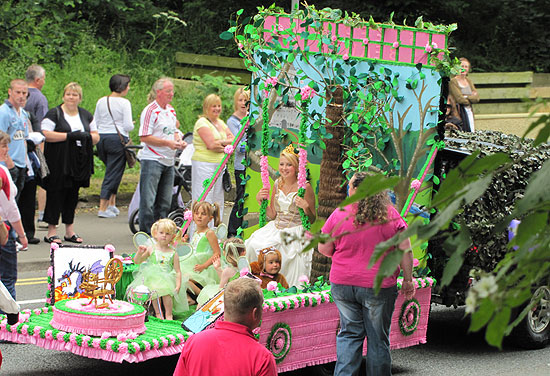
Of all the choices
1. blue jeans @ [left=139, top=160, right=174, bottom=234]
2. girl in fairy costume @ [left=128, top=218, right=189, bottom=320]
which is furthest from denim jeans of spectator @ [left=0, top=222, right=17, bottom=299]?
blue jeans @ [left=139, top=160, right=174, bottom=234]

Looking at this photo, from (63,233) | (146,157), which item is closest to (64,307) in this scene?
(146,157)

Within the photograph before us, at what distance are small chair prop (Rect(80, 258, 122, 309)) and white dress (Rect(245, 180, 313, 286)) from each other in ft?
5.35

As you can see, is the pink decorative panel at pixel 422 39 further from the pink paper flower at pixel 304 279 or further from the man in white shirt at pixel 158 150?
the man in white shirt at pixel 158 150

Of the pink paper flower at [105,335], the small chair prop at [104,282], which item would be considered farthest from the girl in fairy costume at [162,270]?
the pink paper flower at [105,335]

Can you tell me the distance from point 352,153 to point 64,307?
2.67 meters

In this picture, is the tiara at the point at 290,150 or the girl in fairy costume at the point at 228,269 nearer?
the girl in fairy costume at the point at 228,269

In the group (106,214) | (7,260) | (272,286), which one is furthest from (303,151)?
(106,214)

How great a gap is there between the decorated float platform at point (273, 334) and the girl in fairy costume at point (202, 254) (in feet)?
2.30

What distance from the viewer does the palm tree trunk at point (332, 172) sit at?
8172 millimetres

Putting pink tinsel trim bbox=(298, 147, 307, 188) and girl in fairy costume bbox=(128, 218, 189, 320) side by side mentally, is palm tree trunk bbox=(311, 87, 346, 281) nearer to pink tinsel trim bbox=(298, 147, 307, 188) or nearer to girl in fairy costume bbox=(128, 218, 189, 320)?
pink tinsel trim bbox=(298, 147, 307, 188)

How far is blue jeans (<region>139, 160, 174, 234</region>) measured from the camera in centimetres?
1185

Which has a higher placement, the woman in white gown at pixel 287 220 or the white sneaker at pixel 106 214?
the woman in white gown at pixel 287 220

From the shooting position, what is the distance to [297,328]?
6980mm

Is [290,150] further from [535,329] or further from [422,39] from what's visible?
[535,329]
